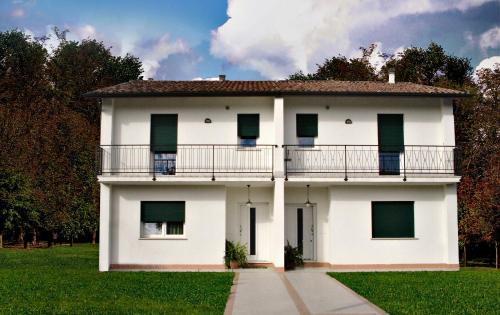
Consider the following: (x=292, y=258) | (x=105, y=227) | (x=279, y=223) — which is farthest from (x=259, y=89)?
(x=105, y=227)

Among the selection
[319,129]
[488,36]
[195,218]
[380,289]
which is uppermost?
[488,36]

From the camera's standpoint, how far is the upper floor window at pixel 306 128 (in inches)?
832

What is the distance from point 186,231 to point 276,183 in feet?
11.3

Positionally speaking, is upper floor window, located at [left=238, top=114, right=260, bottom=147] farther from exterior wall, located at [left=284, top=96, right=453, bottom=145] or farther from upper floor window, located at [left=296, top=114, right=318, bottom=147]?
upper floor window, located at [left=296, top=114, right=318, bottom=147]


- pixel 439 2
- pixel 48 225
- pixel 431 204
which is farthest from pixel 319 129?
pixel 439 2

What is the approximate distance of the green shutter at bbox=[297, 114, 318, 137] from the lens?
69.3 feet

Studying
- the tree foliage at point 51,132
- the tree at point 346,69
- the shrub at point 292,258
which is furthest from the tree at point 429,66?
the shrub at point 292,258

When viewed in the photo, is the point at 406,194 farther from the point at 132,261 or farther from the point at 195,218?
the point at 132,261

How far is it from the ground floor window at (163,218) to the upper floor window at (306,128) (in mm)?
4594

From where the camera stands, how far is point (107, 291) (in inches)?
559

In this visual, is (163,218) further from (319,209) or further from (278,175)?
(319,209)

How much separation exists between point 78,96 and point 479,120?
27.2 m

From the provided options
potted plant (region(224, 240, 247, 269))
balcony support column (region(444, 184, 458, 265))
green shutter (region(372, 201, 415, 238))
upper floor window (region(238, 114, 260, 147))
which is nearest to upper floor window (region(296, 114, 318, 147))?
upper floor window (region(238, 114, 260, 147))

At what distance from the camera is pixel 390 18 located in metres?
42.8
